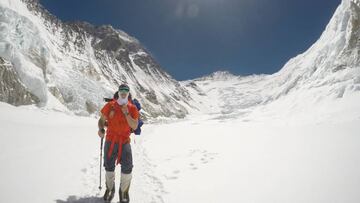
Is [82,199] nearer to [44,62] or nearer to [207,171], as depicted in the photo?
[207,171]

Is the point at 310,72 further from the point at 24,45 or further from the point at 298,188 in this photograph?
the point at 298,188

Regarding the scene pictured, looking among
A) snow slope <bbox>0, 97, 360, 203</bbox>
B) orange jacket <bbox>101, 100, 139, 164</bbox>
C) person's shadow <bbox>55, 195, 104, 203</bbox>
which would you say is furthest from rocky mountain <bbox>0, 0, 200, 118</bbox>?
orange jacket <bbox>101, 100, 139, 164</bbox>

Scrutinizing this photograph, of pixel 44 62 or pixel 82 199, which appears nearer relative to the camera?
pixel 82 199

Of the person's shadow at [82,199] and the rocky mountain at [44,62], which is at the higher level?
the rocky mountain at [44,62]

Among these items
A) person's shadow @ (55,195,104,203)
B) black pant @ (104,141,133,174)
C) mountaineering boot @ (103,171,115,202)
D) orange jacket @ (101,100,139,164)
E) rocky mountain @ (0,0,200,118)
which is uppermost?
rocky mountain @ (0,0,200,118)

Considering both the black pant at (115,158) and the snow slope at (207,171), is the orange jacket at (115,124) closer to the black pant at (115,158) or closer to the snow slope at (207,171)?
the black pant at (115,158)

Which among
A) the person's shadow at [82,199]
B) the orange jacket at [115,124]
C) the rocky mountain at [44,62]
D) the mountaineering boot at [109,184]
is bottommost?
the person's shadow at [82,199]

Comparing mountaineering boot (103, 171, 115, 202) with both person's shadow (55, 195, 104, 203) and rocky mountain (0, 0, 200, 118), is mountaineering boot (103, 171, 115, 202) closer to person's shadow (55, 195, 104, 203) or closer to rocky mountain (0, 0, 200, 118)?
person's shadow (55, 195, 104, 203)

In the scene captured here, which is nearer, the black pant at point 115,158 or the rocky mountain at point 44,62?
the black pant at point 115,158

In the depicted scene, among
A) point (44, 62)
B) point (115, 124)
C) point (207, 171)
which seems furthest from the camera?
point (44, 62)

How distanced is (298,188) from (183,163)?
4.51 m

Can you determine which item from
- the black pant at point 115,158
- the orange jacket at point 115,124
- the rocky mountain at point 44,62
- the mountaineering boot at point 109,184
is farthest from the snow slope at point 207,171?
the rocky mountain at point 44,62

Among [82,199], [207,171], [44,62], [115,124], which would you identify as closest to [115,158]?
[115,124]

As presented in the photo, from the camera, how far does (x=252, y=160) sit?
8.64 m
